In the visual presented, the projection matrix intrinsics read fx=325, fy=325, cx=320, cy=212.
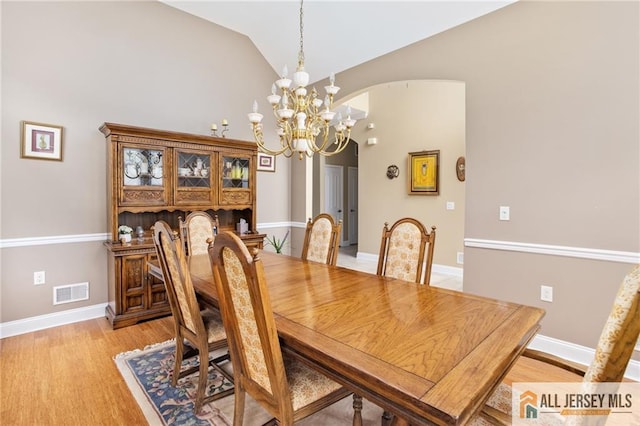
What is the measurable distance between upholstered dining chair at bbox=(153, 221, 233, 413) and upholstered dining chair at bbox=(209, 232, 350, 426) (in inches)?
17.0

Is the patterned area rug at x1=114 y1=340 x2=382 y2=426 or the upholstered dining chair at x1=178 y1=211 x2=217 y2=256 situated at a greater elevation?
the upholstered dining chair at x1=178 y1=211 x2=217 y2=256

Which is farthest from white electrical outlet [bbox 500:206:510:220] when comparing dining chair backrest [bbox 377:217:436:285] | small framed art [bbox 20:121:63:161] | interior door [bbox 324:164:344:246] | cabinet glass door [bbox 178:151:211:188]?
interior door [bbox 324:164:344:246]

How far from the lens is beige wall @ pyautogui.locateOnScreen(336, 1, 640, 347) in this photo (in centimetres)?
233

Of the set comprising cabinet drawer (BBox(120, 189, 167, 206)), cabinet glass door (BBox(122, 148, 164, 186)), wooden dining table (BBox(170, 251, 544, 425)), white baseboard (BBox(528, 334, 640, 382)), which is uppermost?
cabinet glass door (BBox(122, 148, 164, 186))

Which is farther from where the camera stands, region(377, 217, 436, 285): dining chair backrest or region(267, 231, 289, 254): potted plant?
region(267, 231, 289, 254): potted plant

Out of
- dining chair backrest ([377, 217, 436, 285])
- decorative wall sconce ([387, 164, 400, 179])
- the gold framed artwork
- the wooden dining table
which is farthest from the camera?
decorative wall sconce ([387, 164, 400, 179])

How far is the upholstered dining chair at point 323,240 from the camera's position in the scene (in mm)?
2764

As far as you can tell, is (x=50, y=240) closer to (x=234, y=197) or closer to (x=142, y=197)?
(x=142, y=197)

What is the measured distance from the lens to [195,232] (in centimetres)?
316

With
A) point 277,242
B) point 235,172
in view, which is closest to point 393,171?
point 277,242

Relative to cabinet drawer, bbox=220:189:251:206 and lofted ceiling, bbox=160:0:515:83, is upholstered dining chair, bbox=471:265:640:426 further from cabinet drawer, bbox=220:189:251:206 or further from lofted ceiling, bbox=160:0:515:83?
cabinet drawer, bbox=220:189:251:206

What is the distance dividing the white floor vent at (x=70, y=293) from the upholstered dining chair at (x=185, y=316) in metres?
1.87

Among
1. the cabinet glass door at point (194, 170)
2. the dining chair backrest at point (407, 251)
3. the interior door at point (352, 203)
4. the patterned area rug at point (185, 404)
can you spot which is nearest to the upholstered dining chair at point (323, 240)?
the dining chair backrest at point (407, 251)

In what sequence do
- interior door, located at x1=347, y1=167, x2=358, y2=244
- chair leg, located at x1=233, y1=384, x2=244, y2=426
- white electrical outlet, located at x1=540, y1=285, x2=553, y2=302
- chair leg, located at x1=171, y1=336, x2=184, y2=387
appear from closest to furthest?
chair leg, located at x1=233, y1=384, x2=244, y2=426 < chair leg, located at x1=171, y1=336, x2=184, y2=387 < white electrical outlet, located at x1=540, y1=285, x2=553, y2=302 < interior door, located at x1=347, y1=167, x2=358, y2=244
